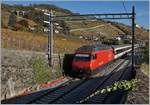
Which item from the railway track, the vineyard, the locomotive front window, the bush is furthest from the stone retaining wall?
the vineyard

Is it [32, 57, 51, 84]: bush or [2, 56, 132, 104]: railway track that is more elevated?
[32, 57, 51, 84]: bush

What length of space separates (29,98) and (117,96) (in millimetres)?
5517

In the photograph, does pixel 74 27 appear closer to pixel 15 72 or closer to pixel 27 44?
pixel 27 44

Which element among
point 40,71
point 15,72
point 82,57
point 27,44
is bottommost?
point 40,71

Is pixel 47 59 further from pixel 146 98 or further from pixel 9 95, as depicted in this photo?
pixel 146 98

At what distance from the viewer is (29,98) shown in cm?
2616

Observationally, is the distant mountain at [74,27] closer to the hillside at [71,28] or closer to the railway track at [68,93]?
the hillside at [71,28]

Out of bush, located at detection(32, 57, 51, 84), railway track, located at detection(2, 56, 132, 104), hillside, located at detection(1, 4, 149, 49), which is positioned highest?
hillside, located at detection(1, 4, 149, 49)

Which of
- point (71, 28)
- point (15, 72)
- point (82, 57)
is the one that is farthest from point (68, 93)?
point (71, 28)

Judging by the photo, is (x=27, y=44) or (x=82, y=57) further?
(x=27, y=44)

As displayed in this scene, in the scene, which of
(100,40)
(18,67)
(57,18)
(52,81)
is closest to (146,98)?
(18,67)

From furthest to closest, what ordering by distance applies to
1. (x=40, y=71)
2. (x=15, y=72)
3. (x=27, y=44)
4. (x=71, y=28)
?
(x=71, y=28), (x=27, y=44), (x=40, y=71), (x=15, y=72)

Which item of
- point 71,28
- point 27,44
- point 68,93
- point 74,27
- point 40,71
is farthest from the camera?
point 74,27

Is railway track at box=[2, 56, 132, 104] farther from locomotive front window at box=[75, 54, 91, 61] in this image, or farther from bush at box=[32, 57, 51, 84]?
locomotive front window at box=[75, 54, 91, 61]
